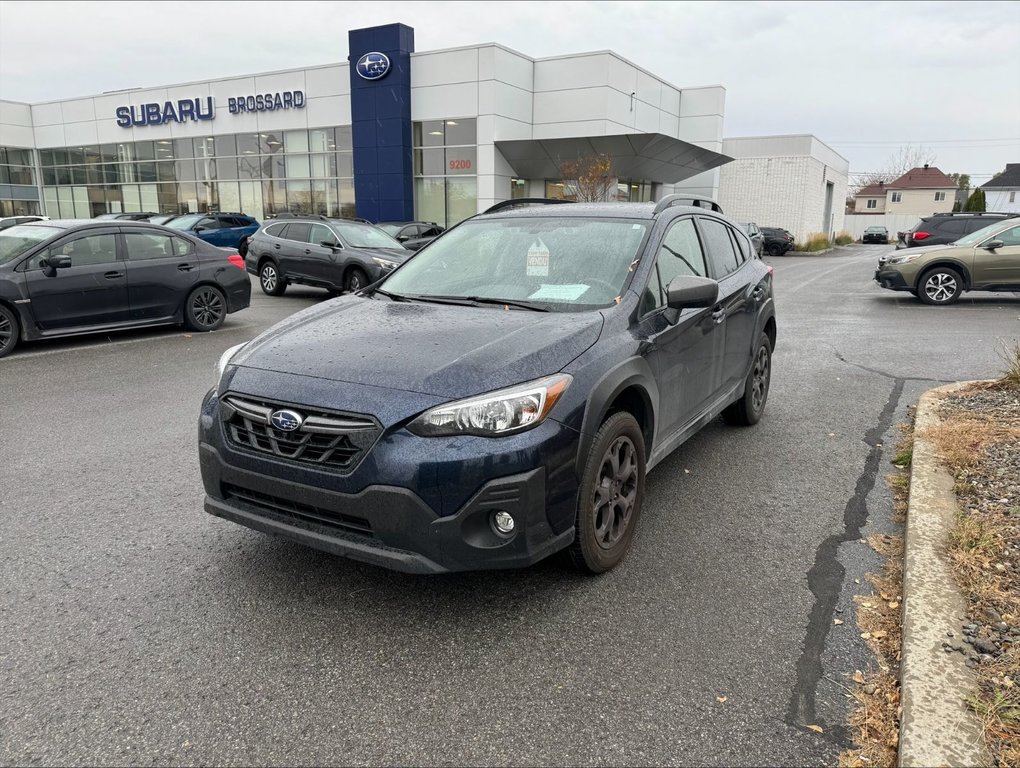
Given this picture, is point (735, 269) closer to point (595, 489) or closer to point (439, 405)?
point (595, 489)

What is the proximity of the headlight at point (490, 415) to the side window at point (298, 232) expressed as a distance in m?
13.0

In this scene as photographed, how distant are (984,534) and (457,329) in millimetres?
2735

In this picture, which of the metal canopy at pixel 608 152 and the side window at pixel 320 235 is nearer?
the side window at pixel 320 235

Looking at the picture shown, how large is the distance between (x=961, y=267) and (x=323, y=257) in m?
12.5

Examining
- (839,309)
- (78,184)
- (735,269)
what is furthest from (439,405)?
(78,184)

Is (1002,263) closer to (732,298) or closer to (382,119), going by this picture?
(732,298)

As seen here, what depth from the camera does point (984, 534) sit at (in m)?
3.58

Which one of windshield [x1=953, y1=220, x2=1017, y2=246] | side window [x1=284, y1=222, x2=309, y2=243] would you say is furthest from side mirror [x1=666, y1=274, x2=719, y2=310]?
windshield [x1=953, y1=220, x2=1017, y2=246]

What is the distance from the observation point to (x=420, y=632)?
3119mm

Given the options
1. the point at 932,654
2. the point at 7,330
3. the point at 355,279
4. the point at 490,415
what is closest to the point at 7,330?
the point at 7,330

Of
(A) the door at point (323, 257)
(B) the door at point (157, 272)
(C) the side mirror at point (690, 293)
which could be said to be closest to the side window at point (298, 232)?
(A) the door at point (323, 257)

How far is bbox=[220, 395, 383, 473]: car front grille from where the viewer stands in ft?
9.63

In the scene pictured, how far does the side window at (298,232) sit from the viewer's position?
596 inches

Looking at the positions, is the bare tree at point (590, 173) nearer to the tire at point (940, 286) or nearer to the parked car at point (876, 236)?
the tire at point (940, 286)
